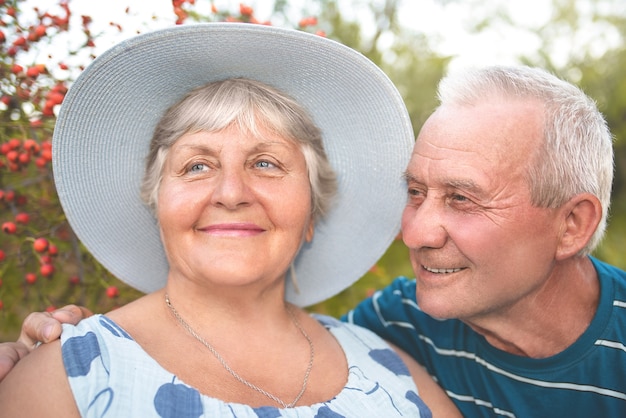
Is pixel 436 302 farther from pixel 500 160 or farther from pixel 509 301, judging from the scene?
pixel 500 160

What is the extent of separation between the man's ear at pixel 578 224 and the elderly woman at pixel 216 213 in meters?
0.71

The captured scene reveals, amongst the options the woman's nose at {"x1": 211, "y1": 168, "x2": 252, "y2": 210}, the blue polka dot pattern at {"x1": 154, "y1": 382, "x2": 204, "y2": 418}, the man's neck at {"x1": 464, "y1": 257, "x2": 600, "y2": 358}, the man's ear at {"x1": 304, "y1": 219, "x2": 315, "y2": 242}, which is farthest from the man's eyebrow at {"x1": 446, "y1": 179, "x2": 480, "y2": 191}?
the blue polka dot pattern at {"x1": 154, "y1": 382, "x2": 204, "y2": 418}

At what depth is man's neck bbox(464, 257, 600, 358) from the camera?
247 centimetres

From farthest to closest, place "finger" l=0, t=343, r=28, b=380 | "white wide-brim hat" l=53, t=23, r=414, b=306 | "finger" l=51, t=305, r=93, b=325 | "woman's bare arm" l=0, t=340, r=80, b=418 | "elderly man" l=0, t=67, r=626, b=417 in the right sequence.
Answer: "elderly man" l=0, t=67, r=626, b=417 < "white wide-brim hat" l=53, t=23, r=414, b=306 < "finger" l=51, t=305, r=93, b=325 < "finger" l=0, t=343, r=28, b=380 < "woman's bare arm" l=0, t=340, r=80, b=418

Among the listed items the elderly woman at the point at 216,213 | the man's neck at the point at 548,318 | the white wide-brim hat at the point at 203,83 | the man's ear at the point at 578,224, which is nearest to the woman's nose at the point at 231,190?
the elderly woman at the point at 216,213

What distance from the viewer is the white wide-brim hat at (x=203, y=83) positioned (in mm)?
2219

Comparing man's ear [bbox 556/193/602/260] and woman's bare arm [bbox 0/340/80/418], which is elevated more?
man's ear [bbox 556/193/602/260]

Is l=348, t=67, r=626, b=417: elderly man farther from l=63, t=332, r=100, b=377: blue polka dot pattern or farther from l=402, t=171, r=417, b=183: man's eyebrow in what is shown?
l=63, t=332, r=100, b=377: blue polka dot pattern

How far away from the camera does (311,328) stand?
8.67ft

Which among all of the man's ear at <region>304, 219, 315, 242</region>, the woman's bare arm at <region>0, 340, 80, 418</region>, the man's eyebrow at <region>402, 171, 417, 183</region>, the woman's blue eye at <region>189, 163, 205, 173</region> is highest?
the man's eyebrow at <region>402, 171, 417, 183</region>

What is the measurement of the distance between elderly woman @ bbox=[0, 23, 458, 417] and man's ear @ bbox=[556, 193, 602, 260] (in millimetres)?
713

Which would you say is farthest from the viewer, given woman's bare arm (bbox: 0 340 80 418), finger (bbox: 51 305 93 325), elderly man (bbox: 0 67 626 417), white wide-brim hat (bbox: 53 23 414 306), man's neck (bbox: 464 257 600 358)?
man's neck (bbox: 464 257 600 358)

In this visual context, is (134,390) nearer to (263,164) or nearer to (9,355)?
(9,355)

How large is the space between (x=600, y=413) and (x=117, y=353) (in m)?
1.78
